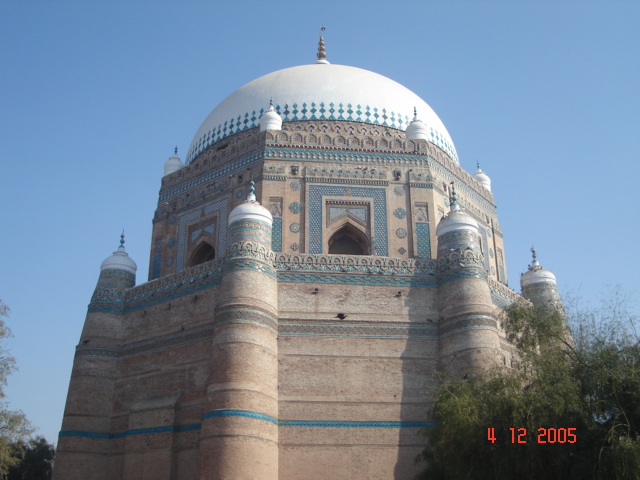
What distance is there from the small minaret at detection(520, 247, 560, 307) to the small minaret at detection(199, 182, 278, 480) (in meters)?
5.18

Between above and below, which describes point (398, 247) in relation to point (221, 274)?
above

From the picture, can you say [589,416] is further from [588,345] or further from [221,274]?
[221,274]

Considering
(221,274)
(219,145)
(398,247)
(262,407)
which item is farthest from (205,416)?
(219,145)

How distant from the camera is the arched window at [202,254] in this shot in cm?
1342

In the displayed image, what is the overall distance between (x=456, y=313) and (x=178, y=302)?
4.26m

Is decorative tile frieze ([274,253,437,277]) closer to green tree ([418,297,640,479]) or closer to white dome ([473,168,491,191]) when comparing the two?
green tree ([418,297,640,479])

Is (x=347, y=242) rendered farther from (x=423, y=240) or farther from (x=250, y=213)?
(x=250, y=213)

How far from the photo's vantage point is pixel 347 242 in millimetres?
13031

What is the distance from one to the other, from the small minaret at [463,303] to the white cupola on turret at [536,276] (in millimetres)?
2767

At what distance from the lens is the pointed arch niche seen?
12.6m

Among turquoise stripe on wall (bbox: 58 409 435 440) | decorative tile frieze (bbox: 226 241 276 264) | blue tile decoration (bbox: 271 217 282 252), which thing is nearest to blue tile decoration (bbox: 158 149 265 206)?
blue tile decoration (bbox: 271 217 282 252)

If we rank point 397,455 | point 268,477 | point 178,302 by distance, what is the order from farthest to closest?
point 178,302
point 397,455
point 268,477

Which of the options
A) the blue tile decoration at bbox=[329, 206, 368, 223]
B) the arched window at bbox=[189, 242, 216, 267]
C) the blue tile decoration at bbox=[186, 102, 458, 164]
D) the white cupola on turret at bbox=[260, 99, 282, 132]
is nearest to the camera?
the blue tile decoration at bbox=[329, 206, 368, 223]

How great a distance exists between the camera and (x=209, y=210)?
13.5 meters
